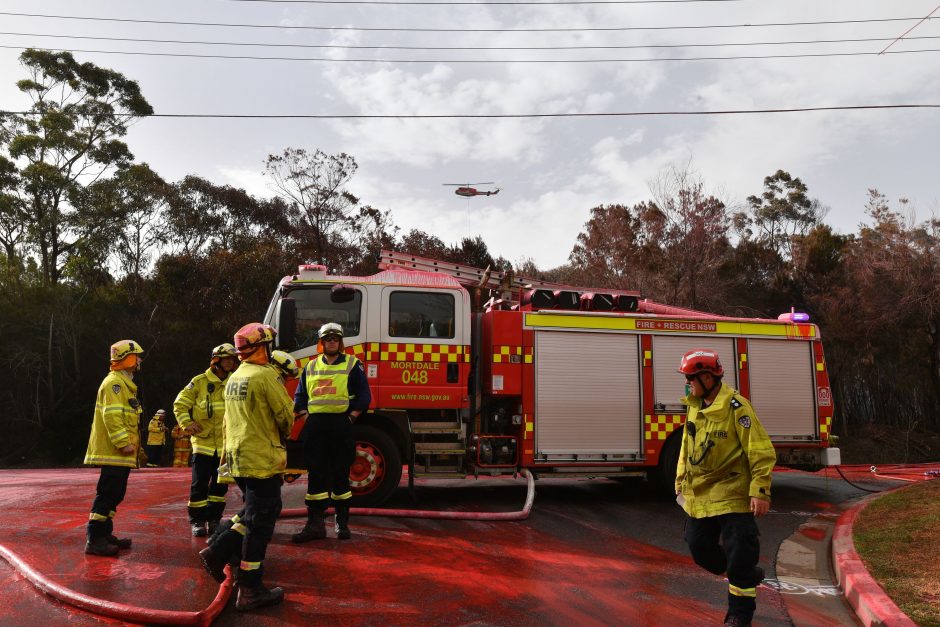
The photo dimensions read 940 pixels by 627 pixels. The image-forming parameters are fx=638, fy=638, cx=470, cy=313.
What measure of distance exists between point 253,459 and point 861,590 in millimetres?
4385

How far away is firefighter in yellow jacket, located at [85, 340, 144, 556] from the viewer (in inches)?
195

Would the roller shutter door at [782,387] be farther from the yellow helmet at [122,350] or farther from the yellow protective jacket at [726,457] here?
the yellow helmet at [122,350]

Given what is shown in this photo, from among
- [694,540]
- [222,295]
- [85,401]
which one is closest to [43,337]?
[85,401]

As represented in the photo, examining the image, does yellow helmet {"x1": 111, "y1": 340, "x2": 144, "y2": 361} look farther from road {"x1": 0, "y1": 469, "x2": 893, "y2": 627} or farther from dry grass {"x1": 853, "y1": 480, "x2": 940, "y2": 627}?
dry grass {"x1": 853, "y1": 480, "x2": 940, "y2": 627}

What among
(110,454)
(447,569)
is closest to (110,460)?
(110,454)

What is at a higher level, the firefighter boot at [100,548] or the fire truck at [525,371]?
the fire truck at [525,371]

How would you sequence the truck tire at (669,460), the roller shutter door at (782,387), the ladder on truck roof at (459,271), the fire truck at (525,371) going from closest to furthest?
the fire truck at (525,371), the truck tire at (669,460), the ladder on truck roof at (459,271), the roller shutter door at (782,387)

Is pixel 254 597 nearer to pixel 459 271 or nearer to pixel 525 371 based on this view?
pixel 525 371

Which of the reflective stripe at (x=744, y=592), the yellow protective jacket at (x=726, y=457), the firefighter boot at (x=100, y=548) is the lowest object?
the firefighter boot at (x=100, y=548)

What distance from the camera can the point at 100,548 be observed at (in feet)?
16.1

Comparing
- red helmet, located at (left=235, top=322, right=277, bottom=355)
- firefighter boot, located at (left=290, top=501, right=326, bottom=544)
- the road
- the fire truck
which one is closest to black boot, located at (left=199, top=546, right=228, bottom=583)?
the road

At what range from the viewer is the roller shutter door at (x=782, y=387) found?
847 cm

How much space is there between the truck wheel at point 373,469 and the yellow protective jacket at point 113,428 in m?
2.29

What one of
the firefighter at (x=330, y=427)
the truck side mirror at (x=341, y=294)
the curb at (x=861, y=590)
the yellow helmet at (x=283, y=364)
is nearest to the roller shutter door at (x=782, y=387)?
the curb at (x=861, y=590)
